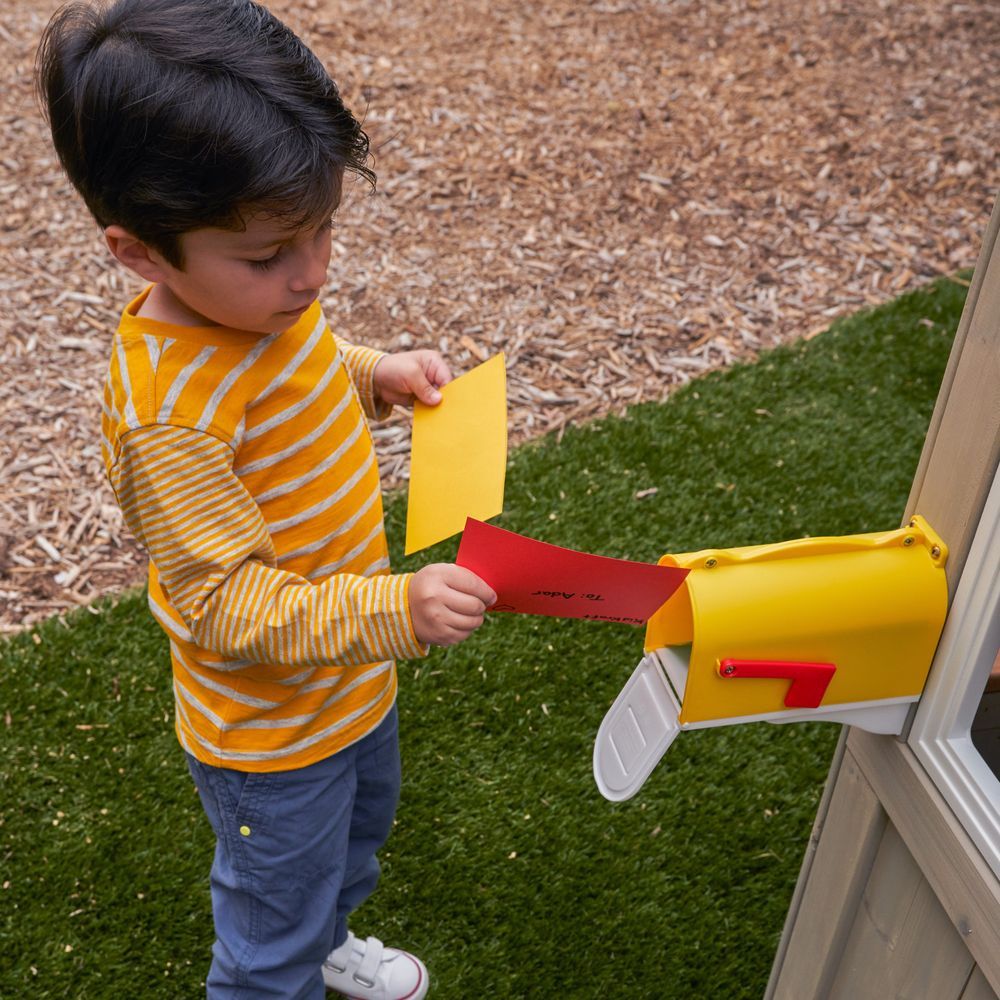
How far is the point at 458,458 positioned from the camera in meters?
1.56

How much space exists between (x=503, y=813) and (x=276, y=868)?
91cm

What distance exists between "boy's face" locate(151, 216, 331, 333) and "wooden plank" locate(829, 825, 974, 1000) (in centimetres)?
101

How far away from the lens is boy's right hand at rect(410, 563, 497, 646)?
132cm

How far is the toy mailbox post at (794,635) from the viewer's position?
1233 millimetres

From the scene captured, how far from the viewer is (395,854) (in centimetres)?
244

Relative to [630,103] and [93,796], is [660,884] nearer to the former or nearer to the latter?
[93,796]

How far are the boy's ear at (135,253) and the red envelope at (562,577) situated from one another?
0.46 meters

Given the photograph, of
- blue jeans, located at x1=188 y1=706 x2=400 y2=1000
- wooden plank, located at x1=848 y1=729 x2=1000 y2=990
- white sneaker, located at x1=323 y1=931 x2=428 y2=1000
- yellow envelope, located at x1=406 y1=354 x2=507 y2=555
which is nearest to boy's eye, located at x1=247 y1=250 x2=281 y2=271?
yellow envelope, located at x1=406 y1=354 x2=507 y2=555

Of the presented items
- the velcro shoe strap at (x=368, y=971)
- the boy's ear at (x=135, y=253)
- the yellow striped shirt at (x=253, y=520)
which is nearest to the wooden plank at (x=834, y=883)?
the yellow striped shirt at (x=253, y=520)

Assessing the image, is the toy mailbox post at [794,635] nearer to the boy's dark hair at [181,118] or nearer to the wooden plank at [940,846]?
the wooden plank at [940,846]

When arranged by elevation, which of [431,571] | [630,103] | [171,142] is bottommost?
[630,103]

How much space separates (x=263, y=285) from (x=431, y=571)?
15.0 inches

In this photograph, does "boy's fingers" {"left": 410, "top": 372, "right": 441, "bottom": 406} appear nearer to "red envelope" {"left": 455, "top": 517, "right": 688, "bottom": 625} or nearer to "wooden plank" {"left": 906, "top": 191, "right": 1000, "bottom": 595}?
"red envelope" {"left": 455, "top": 517, "right": 688, "bottom": 625}

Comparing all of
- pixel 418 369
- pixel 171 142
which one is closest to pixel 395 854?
pixel 418 369
